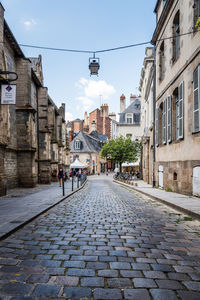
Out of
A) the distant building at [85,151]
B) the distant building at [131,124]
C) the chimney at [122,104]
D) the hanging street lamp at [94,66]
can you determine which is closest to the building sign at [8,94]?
the hanging street lamp at [94,66]

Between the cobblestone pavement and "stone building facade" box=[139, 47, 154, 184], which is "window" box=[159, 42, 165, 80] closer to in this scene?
"stone building facade" box=[139, 47, 154, 184]

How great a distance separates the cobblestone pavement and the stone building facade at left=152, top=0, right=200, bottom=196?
5.53 metres

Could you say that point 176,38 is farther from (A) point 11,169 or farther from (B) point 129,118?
(B) point 129,118

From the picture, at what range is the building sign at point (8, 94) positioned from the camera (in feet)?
32.6

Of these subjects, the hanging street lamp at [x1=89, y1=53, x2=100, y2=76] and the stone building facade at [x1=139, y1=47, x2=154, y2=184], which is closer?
the hanging street lamp at [x1=89, y1=53, x2=100, y2=76]

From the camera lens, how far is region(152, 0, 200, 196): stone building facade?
1034 cm

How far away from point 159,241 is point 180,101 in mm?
8872

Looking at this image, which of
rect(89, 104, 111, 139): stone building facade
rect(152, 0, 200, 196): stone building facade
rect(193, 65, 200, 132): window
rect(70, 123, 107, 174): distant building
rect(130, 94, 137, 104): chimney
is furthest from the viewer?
rect(89, 104, 111, 139): stone building facade

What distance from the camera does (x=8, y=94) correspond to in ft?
32.8

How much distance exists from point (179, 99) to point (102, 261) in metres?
10.2

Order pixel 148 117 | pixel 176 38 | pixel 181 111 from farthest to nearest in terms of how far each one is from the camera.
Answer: pixel 148 117 < pixel 176 38 < pixel 181 111

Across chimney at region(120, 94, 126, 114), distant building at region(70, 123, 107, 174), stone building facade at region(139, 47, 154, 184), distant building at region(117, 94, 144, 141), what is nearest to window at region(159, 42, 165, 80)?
stone building facade at region(139, 47, 154, 184)

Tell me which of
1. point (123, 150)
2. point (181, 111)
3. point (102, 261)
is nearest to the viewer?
point (102, 261)

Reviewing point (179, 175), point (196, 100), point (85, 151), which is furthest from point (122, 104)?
point (196, 100)
